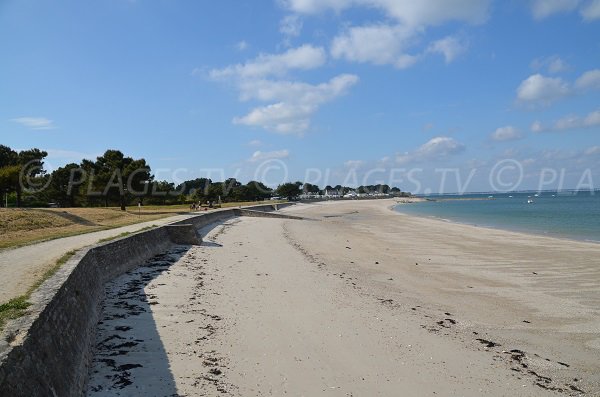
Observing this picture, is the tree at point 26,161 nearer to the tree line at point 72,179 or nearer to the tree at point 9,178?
the tree line at point 72,179

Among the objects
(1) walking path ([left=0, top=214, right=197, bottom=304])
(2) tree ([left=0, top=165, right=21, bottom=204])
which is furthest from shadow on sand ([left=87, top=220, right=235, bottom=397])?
(2) tree ([left=0, top=165, right=21, bottom=204])

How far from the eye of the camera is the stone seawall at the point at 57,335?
4160 millimetres

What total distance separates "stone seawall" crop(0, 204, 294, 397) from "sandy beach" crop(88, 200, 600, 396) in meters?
0.35

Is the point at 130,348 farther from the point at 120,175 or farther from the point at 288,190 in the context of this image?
the point at 288,190

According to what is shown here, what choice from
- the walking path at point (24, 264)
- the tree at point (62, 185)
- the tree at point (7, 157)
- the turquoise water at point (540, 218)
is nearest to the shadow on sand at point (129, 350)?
the walking path at point (24, 264)

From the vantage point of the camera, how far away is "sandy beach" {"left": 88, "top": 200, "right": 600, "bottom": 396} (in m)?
6.28

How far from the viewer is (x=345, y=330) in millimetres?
8453

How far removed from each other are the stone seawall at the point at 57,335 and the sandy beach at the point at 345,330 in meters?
0.35

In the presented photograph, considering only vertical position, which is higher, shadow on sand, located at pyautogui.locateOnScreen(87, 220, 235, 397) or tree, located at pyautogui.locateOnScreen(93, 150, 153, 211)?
tree, located at pyautogui.locateOnScreen(93, 150, 153, 211)

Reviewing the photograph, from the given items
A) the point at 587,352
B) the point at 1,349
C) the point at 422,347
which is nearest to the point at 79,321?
the point at 1,349

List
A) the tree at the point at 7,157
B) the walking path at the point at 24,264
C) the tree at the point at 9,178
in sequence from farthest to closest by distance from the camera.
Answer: the tree at the point at 7,157 < the tree at the point at 9,178 < the walking path at the point at 24,264

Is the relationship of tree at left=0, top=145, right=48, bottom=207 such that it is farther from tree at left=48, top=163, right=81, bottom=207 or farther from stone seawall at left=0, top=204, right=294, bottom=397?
stone seawall at left=0, top=204, right=294, bottom=397

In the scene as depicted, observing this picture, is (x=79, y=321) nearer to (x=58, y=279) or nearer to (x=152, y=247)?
(x=58, y=279)

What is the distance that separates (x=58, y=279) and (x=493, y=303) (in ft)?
33.2
